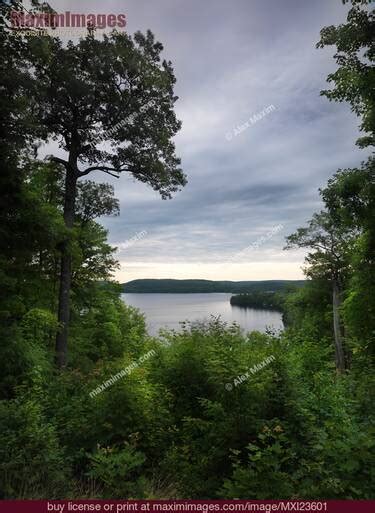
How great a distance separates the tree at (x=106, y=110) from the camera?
452 inches

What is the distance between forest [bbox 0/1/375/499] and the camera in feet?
16.2

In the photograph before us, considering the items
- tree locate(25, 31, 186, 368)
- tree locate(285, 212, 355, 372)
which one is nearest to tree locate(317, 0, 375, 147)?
tree locate(25, 31, 186, 368)

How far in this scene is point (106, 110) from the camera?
490 inches

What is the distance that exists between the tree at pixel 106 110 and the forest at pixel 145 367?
A: 49 mm

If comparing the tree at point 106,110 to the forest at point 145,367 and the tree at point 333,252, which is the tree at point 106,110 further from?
the tree at point 333,252

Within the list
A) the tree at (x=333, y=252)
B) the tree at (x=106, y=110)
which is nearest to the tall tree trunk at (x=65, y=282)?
the tree at (x=106, y=110)

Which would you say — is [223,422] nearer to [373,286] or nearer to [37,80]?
[373,286]

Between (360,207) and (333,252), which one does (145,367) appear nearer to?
(360,207)

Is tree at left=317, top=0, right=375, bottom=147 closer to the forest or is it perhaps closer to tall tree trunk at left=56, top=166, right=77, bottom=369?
the forest

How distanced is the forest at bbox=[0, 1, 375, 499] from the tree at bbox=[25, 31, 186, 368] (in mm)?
49

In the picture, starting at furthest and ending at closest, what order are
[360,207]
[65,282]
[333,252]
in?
[333,252] < [65,282] < [360,207]

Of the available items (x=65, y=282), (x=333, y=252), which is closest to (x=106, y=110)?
(x=65, y=282)

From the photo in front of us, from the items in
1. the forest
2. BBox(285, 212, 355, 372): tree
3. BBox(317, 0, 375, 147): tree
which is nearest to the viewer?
the forest

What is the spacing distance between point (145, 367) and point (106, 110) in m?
9.33
